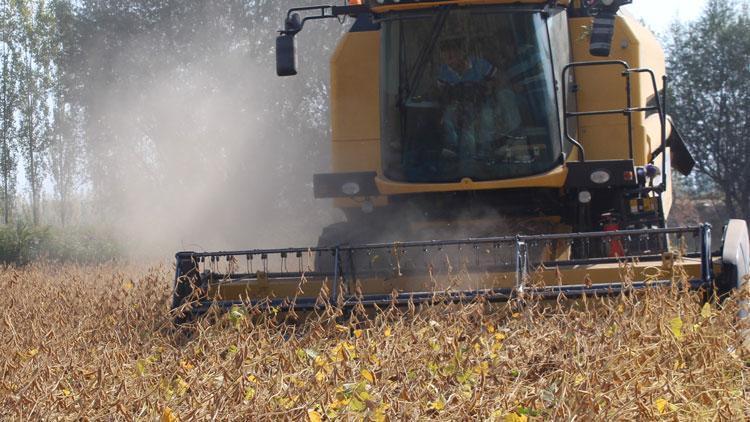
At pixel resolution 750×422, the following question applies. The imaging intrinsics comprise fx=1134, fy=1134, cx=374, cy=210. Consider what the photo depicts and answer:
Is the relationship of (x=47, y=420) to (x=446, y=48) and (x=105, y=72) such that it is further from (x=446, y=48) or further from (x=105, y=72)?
(x=105, y=72)

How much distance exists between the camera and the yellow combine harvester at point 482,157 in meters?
6.38

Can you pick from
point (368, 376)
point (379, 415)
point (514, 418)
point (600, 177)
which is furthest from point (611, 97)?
point (379, 415)

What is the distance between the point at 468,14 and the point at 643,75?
1551 millimetres

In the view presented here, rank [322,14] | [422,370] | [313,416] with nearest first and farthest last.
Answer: [313,416], [422,370], [322,14]

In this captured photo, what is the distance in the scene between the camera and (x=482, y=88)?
22.7 ft

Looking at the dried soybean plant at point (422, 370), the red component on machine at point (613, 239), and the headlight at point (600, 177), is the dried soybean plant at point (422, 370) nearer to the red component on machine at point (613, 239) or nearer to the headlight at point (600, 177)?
the red component on machine at point (613, 239)

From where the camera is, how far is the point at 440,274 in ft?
21.2

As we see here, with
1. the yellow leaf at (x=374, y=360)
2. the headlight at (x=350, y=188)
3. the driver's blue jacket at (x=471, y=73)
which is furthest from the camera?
the headlight at (x=350, y=188)

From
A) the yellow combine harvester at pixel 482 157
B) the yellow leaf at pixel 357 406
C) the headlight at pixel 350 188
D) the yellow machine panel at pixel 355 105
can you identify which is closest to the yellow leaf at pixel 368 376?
the yellow leaf at pixel 357 406

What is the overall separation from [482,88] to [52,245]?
611 inches

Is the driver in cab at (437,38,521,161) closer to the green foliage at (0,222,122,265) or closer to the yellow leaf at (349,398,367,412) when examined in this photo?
the yellow leaf at (349,398,367,412)

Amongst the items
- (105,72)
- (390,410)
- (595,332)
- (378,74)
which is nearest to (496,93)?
(378,74)

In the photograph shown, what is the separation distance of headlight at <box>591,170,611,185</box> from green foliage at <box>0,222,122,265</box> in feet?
46.5

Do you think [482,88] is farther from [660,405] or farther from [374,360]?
[660,405]
